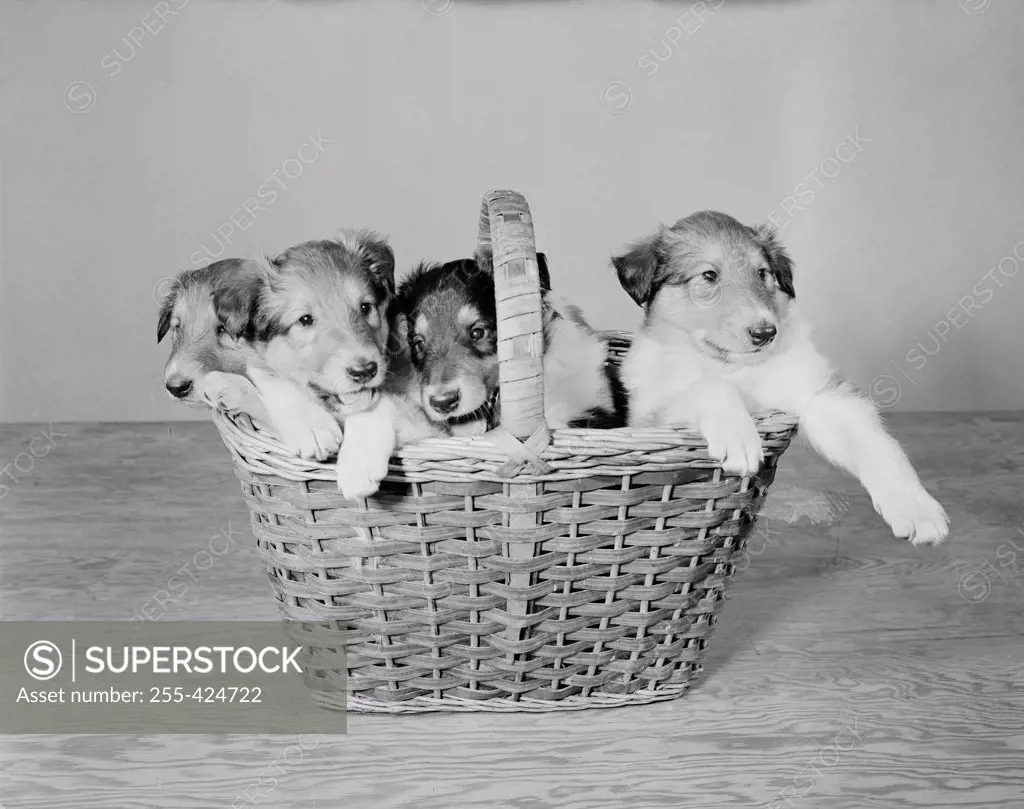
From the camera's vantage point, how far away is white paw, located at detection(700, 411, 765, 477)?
1.82 metres

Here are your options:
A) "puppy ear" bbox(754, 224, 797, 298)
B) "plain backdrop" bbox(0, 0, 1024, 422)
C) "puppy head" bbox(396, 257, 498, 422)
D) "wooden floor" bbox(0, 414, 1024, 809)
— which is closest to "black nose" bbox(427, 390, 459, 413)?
"puppy head" bbox(396, 257, 498, 422)

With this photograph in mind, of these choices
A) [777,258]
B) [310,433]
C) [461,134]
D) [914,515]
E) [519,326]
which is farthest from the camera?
[461,134]

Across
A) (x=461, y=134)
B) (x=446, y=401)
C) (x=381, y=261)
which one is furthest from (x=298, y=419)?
(x=461, y=134)

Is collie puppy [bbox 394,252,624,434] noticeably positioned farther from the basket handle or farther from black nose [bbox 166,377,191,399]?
black nose [bbox 166,377,191,399]

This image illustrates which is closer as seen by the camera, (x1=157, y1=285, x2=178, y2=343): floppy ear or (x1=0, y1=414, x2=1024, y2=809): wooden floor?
(x1=0, y1=414, x2=1024, y2=809): wooden floor

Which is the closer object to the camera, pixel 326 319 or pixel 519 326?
pixel 519 326

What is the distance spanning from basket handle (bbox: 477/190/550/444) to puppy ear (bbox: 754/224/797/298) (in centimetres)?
71

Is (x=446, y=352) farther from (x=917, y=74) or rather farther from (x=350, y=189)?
(x=917, y=74)

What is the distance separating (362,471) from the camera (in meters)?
1.76

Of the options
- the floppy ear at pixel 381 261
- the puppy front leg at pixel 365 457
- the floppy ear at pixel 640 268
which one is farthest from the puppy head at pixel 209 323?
the floppy ear at pixel 640 268

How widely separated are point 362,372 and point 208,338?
0.37 m

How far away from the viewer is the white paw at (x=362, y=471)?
5.76 feet

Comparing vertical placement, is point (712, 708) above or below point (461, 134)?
below

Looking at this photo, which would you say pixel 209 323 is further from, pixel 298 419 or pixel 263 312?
pixel 298 419
